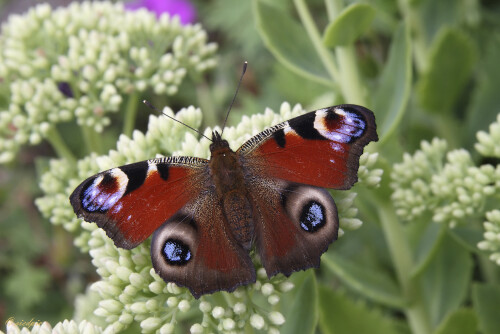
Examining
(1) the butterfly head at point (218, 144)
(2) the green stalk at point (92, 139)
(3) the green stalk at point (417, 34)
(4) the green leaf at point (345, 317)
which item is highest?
(1) the butterfly head at point (218, 144)

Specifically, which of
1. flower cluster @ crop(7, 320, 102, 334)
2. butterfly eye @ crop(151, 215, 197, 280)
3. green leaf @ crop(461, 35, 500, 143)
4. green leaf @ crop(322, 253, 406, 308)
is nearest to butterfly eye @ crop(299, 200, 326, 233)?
butterfly eye @ crop(151, 215, 197, 280)

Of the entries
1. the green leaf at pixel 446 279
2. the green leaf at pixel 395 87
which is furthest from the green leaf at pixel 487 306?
the green leaf at pixel 395 87

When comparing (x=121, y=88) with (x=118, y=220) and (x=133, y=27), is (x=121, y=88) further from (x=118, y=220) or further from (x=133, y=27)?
(x=118, y=220)

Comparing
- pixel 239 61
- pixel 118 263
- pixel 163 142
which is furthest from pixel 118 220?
pixel 239 61

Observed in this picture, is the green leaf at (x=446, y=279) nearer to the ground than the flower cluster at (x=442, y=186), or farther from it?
nearer to the ground

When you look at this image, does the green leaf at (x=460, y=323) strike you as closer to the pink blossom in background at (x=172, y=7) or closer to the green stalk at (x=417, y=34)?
the green stalk at (x=417, y=34)

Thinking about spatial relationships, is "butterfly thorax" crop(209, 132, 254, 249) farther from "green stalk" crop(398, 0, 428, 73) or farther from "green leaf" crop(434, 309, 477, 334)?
"green stalk" crop(398, 0, 428, 73)
